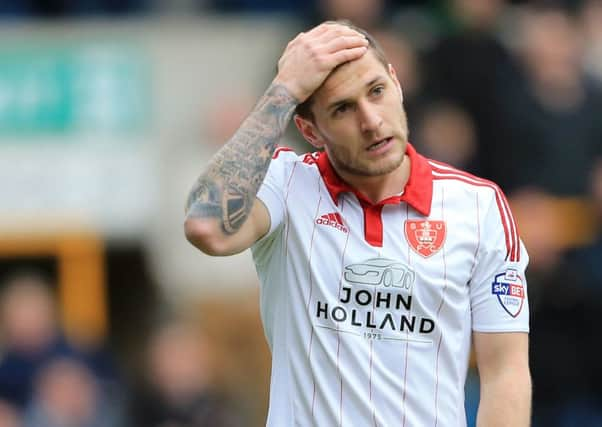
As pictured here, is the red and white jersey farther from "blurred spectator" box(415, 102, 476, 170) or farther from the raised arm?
"blurred spectator" box(415, 102, 476, 170)

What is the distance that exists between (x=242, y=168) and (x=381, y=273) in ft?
1.82

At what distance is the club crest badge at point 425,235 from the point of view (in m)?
5.11

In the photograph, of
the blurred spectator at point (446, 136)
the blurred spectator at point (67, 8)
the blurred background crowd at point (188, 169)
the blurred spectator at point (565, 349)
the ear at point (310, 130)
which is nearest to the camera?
the ear at point (310, 130)

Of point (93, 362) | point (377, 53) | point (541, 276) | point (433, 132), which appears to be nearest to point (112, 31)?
point (93, 362)

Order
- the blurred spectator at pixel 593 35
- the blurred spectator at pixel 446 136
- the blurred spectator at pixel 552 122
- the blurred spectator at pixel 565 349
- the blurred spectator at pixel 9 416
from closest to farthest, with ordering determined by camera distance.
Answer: the blurred spectator at pixel 565 349 → the blurred spectator at pixel 446 136 → the blurred spectator at pixel 552 122 → the blurred spectator at pixel 9 416 → the blurred spectator at pixel 593 35

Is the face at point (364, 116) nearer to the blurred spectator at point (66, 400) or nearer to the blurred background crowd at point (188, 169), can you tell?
the blurred background crowd at point (188, 169)

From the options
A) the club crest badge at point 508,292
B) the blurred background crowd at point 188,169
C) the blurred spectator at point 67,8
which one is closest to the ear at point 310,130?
the club crest badge at point 508,292

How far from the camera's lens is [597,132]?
9.62 m

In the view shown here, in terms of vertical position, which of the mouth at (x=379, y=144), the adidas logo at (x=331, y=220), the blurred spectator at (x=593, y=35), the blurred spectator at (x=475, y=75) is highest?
the blurred spectator at (x=593, y=35)

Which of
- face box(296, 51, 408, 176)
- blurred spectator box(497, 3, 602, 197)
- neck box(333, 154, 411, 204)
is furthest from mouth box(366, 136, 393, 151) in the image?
blurred spectator box(497, 3, 602, 197)

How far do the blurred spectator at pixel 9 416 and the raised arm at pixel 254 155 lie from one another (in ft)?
18.2

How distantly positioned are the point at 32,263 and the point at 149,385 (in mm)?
2858

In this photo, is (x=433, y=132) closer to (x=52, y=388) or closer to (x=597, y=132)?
(x=597, y=132)

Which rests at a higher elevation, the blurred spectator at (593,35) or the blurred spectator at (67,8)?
the blurred spectator at (67,8)
